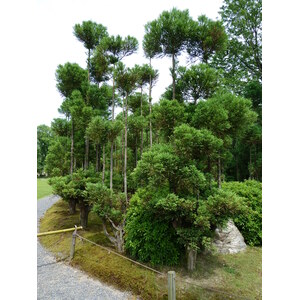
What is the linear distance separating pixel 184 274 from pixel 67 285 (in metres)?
1.91

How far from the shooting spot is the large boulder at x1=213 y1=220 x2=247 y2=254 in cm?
406

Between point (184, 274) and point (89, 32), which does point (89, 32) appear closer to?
point (89, 32)

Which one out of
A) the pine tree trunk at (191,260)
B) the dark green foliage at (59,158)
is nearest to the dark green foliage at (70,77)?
the dark green foliage at (59,158)

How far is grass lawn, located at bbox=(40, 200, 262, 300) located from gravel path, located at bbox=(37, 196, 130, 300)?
0.45 ft

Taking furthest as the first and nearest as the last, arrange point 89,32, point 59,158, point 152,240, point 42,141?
point 42,141 → point 59,158 → point 89,32 → point 152,240

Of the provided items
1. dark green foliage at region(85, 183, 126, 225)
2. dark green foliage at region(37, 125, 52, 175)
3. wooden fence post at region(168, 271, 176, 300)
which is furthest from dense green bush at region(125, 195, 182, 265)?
dark green foliage at region(37, 125, 52, 175)

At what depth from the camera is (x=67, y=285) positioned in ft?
10.5

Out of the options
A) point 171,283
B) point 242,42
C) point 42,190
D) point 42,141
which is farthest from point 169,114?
point 42,141

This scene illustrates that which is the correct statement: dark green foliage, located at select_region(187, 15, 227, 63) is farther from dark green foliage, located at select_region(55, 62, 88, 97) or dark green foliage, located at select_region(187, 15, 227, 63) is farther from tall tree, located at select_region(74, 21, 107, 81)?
dark green foliage, located at select_region(55, 62, 88, 97)

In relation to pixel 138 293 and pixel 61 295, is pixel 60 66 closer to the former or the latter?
pixel 61 295

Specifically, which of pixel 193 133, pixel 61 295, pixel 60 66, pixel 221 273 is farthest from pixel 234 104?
pixel 60 66

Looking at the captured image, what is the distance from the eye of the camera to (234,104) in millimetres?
3168

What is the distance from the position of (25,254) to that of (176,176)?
223 centimetres

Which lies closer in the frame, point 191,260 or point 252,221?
point 191,260
